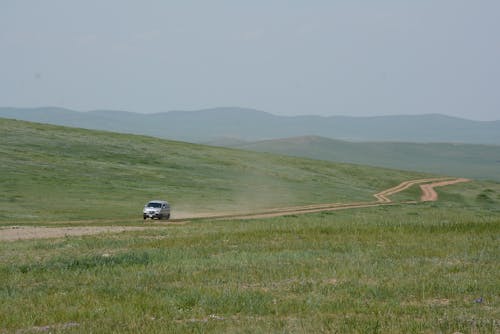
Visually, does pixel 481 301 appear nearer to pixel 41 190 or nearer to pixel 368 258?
pixel 368 258

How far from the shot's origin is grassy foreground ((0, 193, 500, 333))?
14383mm

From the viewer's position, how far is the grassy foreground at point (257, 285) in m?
14.4

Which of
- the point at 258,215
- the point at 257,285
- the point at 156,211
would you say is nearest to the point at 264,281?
the point at 257,285

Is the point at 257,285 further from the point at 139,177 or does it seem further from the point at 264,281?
the point at 139,177

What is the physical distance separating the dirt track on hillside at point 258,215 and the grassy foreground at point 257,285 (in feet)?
27.0

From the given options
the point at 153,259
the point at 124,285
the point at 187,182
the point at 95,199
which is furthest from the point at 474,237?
the point at 187,182

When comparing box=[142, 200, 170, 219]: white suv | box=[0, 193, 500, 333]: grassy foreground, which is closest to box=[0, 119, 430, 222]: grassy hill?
box=[142, 200, 170, 219]: white suv

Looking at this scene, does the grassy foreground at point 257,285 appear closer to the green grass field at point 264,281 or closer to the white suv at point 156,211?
the green grass field at point 264,281

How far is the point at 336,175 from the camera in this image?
13038cm

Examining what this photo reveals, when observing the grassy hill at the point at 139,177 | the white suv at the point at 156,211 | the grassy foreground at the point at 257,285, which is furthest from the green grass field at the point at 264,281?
the grassy hill at the point at 139,177

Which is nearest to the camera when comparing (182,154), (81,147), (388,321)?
(388,321)

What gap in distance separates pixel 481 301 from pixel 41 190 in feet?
218

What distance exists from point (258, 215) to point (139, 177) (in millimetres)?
32428

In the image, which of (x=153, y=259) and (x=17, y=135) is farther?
(x=17, y=135)
